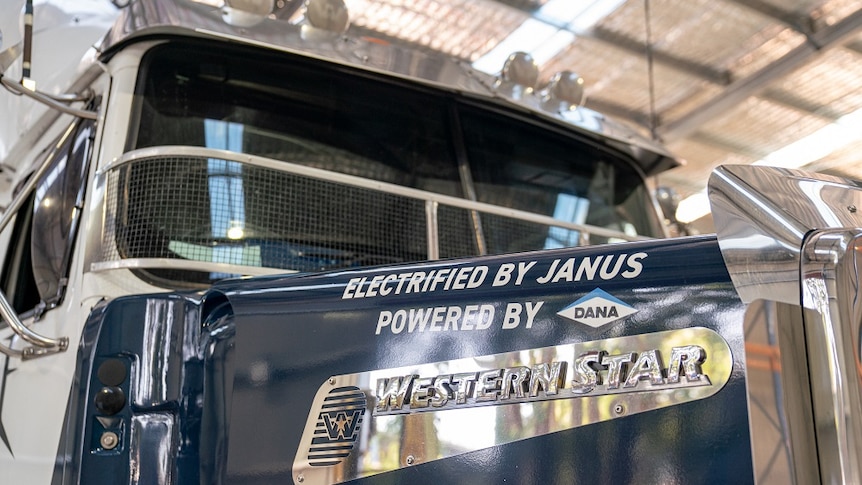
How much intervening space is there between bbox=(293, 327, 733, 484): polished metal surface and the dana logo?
41 mm

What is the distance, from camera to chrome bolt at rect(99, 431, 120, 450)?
7.39 feet

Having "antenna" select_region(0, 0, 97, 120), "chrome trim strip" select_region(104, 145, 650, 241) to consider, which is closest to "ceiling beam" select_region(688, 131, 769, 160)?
"chrome trim strip" select_region(104, 145, 650, 241)

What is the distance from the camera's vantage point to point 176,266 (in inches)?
102

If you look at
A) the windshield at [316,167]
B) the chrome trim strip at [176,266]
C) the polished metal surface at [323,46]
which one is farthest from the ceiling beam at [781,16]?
the chrome trim strip at [176,266]

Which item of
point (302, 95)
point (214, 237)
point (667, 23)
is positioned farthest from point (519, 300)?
point (667, 23)

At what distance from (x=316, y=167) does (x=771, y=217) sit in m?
1.71

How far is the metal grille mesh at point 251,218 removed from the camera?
8.71 feet

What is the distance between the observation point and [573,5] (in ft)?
30.0

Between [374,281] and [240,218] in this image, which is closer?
[374,281]

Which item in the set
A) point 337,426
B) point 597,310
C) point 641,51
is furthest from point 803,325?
point 641,51

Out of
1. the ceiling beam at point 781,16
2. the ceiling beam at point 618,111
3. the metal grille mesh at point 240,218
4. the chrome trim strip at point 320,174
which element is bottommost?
the metal grille mesh at point 240,218

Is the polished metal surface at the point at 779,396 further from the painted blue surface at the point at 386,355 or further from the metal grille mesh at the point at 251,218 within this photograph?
the metal grille mesh at the point at 251,218

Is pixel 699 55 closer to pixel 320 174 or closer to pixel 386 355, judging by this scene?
pixel 320 174

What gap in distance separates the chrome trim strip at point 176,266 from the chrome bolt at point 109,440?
1.57 feet
